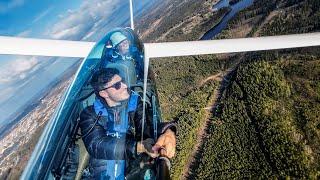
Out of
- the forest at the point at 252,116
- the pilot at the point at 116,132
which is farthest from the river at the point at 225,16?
the pilot at the point at 116,132

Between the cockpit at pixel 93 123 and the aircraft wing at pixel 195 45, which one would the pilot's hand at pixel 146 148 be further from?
the aircraft wing at pixel 195 45

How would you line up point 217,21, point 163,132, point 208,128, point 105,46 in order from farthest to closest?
point 217,21, point 208,128, point 105,46, point 163,132

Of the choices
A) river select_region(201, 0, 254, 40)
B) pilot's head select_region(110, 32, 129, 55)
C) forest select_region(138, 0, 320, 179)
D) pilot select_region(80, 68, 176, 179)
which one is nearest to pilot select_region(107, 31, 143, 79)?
pilot's head select_region(110, 32, 129, 55)

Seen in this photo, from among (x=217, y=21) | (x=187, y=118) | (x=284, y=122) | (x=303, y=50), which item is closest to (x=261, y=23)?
(x=217, y=21)

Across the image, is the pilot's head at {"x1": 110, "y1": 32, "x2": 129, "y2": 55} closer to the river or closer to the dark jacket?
the dark jacket

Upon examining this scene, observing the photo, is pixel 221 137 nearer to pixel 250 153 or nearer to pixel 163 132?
pixel 250 153

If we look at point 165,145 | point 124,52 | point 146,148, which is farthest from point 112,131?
point 124,52
